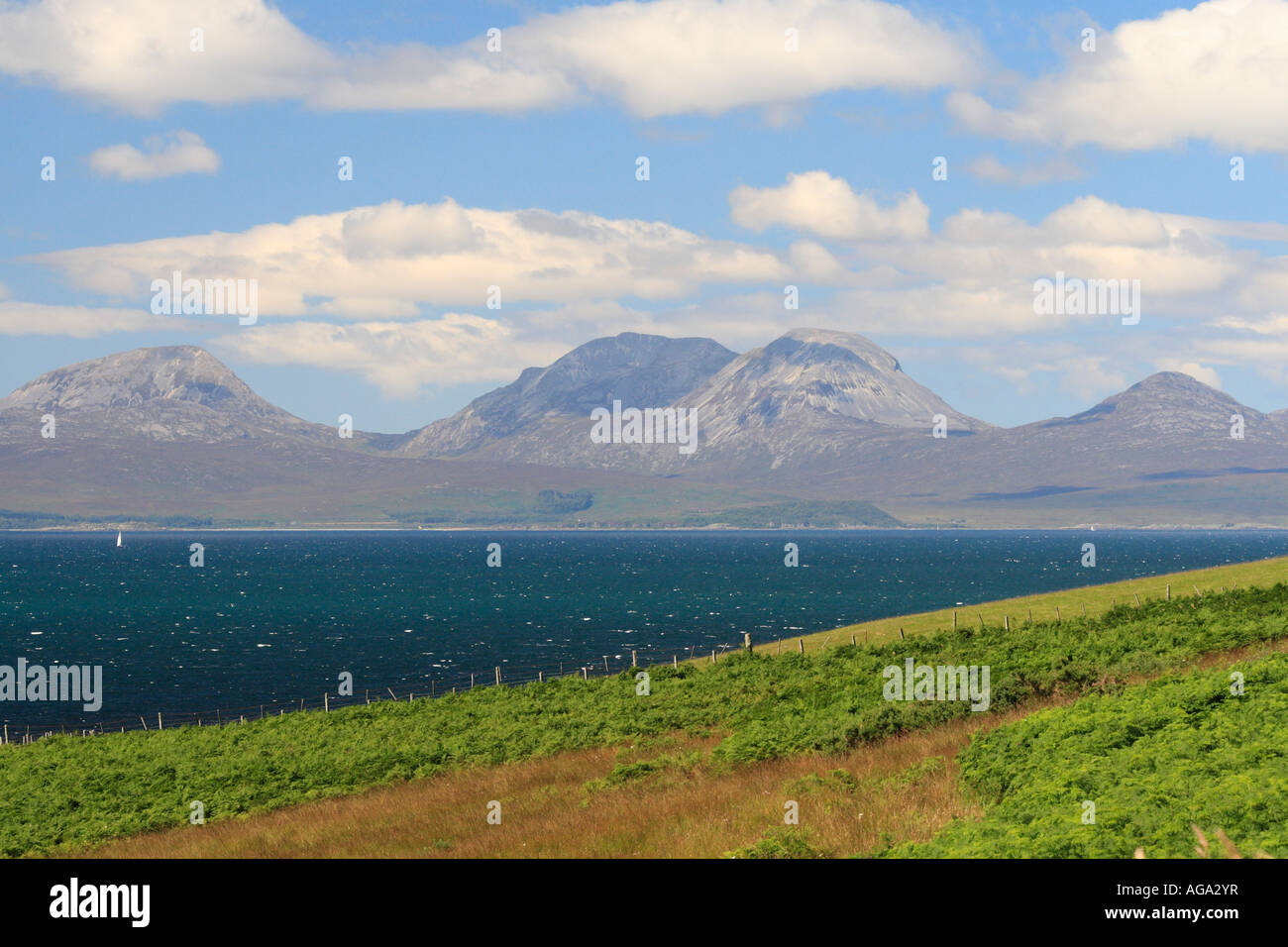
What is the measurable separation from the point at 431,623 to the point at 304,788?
94867mm

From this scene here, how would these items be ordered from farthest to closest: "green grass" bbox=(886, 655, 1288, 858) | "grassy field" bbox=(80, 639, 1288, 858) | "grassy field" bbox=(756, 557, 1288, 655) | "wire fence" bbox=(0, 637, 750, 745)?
"grassy field" bbox=(756, 557, 1288, 655), "wire fence" bbox=(0, 637, 750, 745), "grassy field" bbox=(80, 639, 1288, 858), "green grass" bbox=(886, 655, 1288, 858)

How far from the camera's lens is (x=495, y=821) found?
87.3 ft

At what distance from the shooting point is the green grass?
49.1 feet

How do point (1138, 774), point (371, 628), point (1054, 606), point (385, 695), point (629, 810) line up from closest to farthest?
point (1138, 774)
point (629, 810)
point (1054, 606)
point (385, 695)
point (371, 628)

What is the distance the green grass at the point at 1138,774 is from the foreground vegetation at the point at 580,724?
26.0 feet

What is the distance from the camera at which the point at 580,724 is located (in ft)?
151

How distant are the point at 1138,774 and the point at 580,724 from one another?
29.6 meters

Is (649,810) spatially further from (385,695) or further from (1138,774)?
(385,695)

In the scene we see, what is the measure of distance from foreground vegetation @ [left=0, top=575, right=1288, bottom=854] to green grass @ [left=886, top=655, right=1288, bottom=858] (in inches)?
312

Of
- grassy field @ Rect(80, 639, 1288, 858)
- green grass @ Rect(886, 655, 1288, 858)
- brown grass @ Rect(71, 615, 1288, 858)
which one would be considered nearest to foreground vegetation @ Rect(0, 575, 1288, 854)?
grassy field @ Rect(80, 639, 1288, 858)

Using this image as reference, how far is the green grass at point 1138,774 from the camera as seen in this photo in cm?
1498

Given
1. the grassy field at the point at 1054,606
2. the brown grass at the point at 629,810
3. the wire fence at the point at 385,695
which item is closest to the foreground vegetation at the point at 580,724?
the brown grass at the point at 629,810

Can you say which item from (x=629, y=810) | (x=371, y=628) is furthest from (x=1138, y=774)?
(x=371, y=628)

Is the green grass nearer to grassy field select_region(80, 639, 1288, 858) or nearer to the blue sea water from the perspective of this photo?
grassy field select_region(80, 639, 1288, 858)
